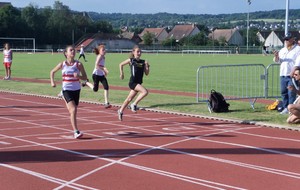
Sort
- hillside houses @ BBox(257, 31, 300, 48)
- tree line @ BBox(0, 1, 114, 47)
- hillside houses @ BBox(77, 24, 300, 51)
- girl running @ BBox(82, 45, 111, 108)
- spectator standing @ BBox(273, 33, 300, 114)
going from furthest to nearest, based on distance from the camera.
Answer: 1. hillside houses @ BBox(257, 31, 300, 48)
2. hillside houses @ BBox(77, 24, 300, 51)
3. tree line @ BBox(0, 1, 114, 47)
4. girl running @ BBox(82, 45, 111, 108)
5. spectator standing @ BBox(273, 33, 300, 114)

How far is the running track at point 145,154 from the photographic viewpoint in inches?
297

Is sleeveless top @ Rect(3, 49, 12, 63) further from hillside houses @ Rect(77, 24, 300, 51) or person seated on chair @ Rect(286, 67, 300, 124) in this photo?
hillside houses @ Rect(77, 24, 300, 51)

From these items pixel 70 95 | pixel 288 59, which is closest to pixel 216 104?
pixel 288 59

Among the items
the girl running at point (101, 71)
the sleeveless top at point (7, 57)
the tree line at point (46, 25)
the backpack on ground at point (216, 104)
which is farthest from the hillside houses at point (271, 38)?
the backpack on ground at point (216, 104)

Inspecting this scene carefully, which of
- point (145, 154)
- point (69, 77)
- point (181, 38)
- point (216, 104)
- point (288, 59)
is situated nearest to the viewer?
point (145, 154)

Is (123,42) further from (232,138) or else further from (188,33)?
(232,138)

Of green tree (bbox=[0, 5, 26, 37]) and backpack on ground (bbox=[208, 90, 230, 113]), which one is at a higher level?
green tree (bbox=[0, 5, 26, 37])

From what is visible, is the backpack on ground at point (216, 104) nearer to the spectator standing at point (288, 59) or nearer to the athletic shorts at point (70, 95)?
the spectator standing at point (288, 59)

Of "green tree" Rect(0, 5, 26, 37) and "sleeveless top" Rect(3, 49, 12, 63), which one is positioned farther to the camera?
"green tree" Rect(0, 5, 26, 37)

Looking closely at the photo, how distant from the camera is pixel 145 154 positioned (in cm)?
940

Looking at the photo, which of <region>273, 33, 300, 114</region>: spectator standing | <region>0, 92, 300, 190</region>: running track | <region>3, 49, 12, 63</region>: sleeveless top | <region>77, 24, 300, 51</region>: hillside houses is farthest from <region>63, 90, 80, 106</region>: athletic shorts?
<region>77, 24, 300, 51</region>: hillside houses

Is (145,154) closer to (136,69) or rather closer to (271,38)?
(136,69)

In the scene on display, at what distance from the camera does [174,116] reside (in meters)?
14.6

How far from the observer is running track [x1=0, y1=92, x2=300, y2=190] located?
754 centimetres
